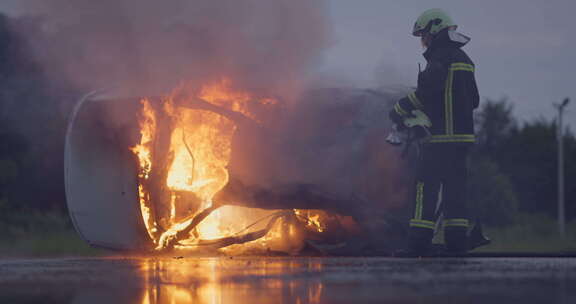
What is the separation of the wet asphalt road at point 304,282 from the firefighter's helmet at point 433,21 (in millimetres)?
1978

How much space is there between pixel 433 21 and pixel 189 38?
2492mm

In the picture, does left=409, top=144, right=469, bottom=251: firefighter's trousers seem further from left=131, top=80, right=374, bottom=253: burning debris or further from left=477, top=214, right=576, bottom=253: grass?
left=477, top=214, right=576, bottom=253: grass

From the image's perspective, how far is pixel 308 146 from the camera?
7.54 metres

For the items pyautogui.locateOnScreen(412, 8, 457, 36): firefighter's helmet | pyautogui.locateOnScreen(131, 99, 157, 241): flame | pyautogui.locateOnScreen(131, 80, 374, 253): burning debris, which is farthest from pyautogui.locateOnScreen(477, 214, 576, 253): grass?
pyautogui.locateOnScreen(131, 99, 157, 241): flame

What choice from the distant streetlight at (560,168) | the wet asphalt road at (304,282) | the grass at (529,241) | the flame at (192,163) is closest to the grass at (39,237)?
the flame at (192,163)

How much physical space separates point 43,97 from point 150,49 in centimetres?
551

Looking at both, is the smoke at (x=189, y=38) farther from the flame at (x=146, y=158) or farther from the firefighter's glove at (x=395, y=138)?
the firefighter's glove at (x=395, y=138)

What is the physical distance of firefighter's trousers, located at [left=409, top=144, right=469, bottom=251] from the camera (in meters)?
6.72

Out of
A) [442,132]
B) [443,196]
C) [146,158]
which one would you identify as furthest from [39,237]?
[442,132]

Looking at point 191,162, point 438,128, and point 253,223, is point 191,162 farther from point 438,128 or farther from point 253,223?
point 438,128

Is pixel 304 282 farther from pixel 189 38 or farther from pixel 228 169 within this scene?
pixel 189 38

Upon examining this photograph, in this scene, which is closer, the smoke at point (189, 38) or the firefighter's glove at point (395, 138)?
the firefighter's glove at point (395, 138)

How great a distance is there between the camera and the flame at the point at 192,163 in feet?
26.1

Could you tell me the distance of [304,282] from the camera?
472 cm
